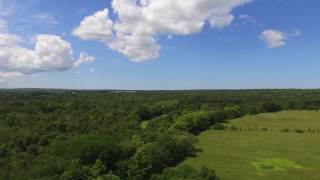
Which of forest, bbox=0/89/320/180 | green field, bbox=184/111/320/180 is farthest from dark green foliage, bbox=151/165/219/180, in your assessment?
green field, bbox=184/111/320/180

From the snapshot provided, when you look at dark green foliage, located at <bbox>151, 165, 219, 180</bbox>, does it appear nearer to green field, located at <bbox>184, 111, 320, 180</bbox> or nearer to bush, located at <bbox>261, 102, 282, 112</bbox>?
green field, located at <bbox>184, 111, 320, 180</bbox>

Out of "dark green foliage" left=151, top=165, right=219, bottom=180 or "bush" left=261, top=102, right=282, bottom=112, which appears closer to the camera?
"dark green foliage" left=151, top=165, right=219, bottom=180

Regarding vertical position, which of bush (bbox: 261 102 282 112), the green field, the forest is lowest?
the green field

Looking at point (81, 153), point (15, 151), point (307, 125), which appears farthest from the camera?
point (307, 125)

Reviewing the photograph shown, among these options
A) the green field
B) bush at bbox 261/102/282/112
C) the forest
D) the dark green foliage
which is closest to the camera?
the dark green foliage

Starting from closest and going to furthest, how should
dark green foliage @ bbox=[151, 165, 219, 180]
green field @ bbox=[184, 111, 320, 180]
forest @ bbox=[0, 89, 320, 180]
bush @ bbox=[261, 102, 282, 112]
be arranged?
dark green foliage @ bbox=[151, 165, 219, 180] < forest @ bbox=[0, 89, 320, 180] < green field @ bbox=[184, 111, 320, 180] < bush @ bbox=[261, 102, 282, 112]

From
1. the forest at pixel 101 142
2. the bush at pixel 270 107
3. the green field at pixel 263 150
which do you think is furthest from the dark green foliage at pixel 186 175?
the bush at pixel 270 107

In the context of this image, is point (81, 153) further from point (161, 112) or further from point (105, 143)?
point (161, 112)

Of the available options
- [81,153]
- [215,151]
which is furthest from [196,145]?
[81,153]
